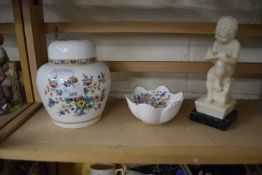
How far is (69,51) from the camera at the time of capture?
0.52 metres

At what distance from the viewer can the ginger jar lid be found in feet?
1.72

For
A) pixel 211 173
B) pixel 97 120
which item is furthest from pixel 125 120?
pixel 211 173

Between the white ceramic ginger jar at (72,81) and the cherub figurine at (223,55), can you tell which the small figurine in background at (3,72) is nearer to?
the white ceramic ginger jar at (72,81)

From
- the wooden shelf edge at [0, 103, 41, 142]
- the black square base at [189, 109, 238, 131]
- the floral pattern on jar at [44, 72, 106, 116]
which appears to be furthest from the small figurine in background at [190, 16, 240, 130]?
the wooden shelf edge at [0, 103, 41, 142]

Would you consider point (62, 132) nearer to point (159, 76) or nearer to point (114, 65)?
point (114, 65)

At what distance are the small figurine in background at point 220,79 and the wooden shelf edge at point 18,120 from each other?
1.42 ft

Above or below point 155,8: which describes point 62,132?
below

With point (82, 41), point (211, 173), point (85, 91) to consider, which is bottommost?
point (211, 173)

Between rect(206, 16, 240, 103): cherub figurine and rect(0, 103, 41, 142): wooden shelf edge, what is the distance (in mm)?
467

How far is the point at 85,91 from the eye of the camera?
1.74ft

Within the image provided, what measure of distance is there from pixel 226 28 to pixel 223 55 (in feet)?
0.19

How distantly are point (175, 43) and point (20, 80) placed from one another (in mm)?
507

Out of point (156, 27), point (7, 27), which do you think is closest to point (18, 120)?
point (7, 27)

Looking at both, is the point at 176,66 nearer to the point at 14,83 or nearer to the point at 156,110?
the point at 156,110
